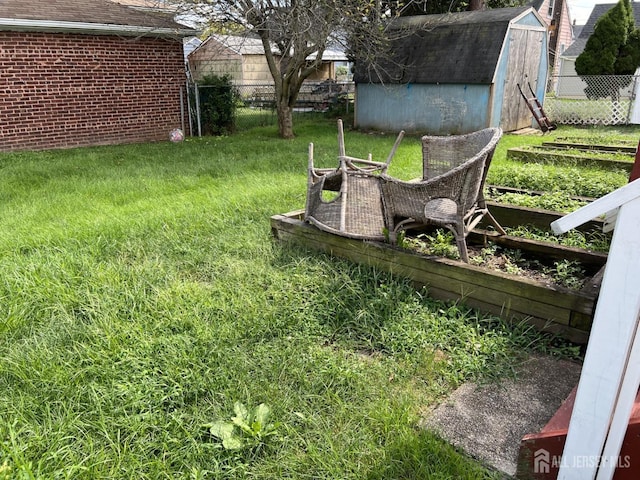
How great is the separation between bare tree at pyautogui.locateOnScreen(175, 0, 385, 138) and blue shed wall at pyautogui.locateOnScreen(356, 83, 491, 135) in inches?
72.9

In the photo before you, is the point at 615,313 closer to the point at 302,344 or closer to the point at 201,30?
the point at 302,344

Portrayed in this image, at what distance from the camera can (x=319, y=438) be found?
7.47 ft

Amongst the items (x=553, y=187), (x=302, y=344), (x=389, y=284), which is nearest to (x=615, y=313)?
(x=302, y=344)

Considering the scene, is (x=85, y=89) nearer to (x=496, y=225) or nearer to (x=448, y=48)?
(x=448, y=48)

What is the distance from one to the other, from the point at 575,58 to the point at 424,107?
→ 21606mm

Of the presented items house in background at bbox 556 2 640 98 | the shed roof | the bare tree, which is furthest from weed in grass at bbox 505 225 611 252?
house in background at bbox 556 2 640 98

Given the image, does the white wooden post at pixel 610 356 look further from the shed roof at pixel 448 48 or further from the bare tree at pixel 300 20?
the shed roof at pixel 448 48

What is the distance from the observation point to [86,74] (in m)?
11.0

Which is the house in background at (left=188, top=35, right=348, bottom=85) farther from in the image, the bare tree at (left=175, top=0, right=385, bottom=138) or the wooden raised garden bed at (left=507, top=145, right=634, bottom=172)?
the wooden raised garden bed at (left=507, top=145, right=634, bottom=172)

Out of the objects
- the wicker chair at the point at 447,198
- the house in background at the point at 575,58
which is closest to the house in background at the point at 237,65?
the house in background at the point at 575,58

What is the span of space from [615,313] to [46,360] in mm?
2754

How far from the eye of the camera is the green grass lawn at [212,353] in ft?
7.16

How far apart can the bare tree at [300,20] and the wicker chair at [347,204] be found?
19.9ft

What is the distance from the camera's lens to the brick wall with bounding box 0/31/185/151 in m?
10.2
